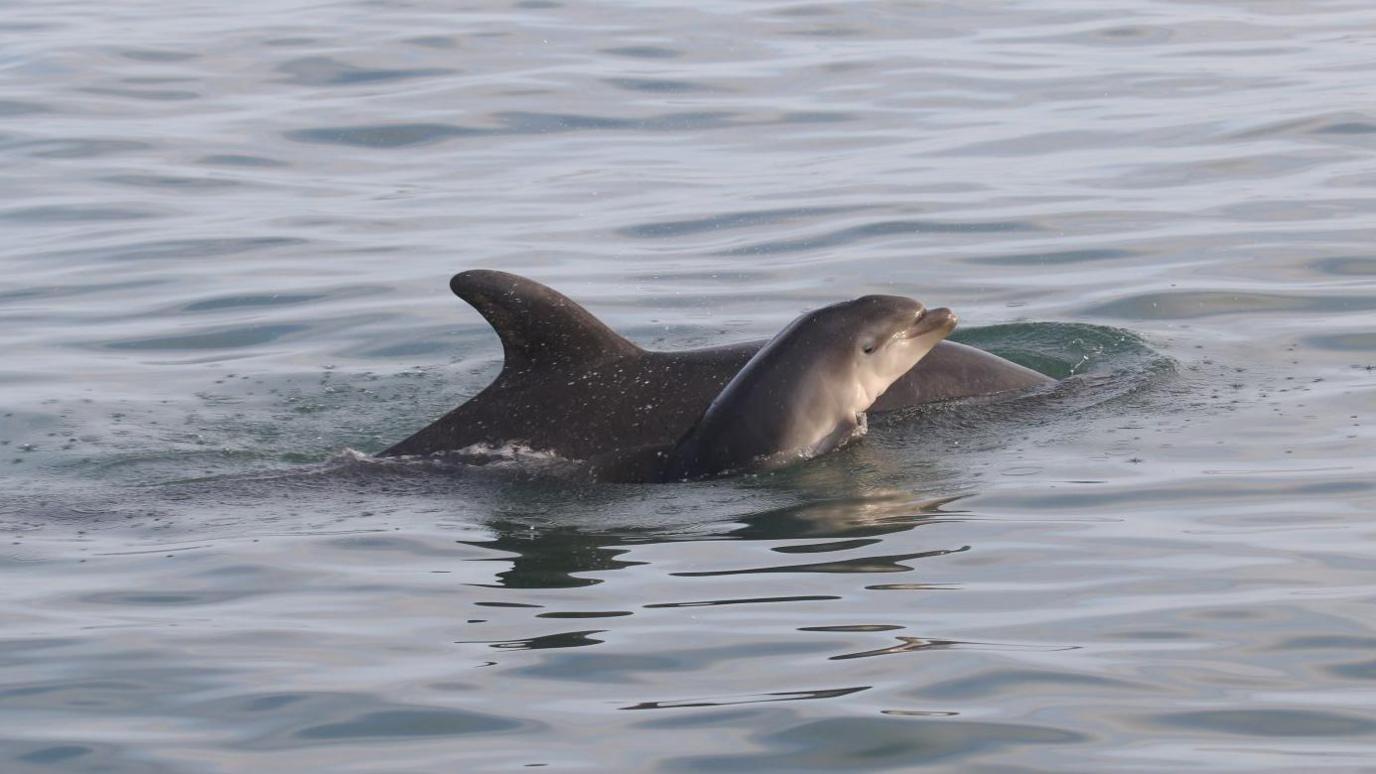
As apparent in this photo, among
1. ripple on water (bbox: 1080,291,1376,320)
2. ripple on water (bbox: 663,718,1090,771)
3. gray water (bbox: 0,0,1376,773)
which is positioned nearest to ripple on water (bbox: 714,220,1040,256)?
gray water (bbox: 0,0,1376,773)

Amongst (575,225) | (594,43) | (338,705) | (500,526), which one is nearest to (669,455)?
(500,526)

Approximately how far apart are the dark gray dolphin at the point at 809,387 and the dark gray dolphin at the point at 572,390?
0.38 m

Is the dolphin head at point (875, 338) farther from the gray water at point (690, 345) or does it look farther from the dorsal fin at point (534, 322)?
the dorsal fin at point (534, 322)

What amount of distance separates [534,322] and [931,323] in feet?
6.74

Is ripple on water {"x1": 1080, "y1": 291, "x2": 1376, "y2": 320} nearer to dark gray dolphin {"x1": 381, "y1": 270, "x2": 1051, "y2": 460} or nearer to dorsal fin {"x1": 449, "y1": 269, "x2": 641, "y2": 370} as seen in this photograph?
dark gray dolphin {"x1": 381, "y1": 270, "x2": 1051, "y2": 460}

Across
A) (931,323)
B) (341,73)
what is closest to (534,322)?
(931,323)

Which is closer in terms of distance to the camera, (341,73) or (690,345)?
(690,345)

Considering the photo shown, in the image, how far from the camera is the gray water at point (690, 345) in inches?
307

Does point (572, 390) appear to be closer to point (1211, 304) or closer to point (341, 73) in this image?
point (1211, 304)

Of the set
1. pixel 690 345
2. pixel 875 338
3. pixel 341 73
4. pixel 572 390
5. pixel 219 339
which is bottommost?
pixel 219 339

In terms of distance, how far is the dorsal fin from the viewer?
11.4m

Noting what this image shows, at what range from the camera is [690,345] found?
49.1 feet

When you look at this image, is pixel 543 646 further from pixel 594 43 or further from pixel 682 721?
pixel 594 43

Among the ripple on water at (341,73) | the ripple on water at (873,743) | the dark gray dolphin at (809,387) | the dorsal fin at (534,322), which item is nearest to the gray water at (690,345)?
the ripple on water at (873,743)
